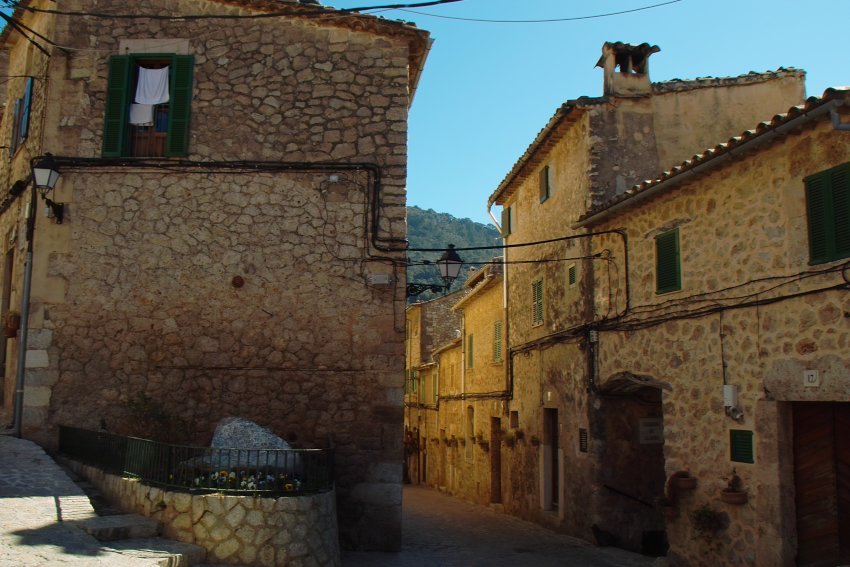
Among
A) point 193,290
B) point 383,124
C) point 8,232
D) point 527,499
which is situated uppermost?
point 383,124

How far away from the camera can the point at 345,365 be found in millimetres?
11305

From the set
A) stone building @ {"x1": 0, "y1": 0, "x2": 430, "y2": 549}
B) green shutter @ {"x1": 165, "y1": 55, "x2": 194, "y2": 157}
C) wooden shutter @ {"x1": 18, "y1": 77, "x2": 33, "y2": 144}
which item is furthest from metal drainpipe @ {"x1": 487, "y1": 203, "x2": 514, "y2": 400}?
wooden shutter @ {"x1": 18, "y1": 77, "x2": 33, "y2": 144}

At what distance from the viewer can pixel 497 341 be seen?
21.7m

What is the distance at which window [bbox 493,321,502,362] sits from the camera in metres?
21.4

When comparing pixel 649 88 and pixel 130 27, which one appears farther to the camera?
pixel 649 88

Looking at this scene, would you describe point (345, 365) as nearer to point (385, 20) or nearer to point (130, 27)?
point (385, 20)

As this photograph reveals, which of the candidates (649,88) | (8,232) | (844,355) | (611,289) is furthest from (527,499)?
(8,232)

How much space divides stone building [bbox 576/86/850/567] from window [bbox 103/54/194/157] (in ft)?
23.4

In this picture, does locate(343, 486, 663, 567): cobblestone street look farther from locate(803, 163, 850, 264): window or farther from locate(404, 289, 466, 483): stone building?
locate(404, 289, 466, 483): stone building

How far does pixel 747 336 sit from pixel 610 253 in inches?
163

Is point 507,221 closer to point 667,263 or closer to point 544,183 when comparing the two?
point 544,183

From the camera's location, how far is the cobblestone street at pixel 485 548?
1084 cm

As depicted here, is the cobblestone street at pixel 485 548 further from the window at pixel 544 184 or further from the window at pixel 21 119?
the window at pixel 21 119

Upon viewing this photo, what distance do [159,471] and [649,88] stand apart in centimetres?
1129
